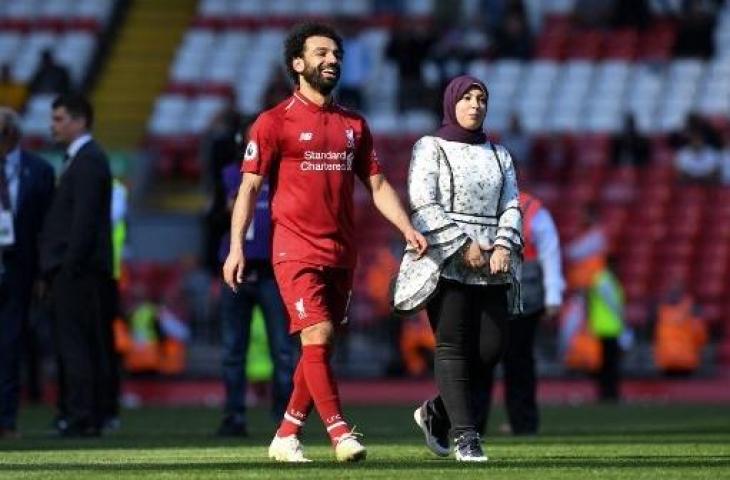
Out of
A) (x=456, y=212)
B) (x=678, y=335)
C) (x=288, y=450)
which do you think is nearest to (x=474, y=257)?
(x=456, y=212)

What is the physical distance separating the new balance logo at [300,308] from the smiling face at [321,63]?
3.34 feet

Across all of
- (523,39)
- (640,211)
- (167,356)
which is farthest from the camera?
(523,39)

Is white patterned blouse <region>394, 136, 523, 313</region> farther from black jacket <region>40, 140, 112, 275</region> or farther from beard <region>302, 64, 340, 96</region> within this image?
black jacket <region>40, 140, 112, 275</region>

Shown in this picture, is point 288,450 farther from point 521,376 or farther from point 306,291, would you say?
point 521,376

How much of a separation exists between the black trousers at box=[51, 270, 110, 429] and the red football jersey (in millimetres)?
4043

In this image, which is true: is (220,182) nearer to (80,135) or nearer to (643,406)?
(80,135)

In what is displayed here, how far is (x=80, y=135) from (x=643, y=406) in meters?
7.83

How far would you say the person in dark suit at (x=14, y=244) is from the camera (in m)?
15.0

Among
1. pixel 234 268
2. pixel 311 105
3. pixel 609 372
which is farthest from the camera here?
pixel 609 372

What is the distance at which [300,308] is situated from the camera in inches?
425

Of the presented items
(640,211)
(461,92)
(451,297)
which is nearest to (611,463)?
(451,297)

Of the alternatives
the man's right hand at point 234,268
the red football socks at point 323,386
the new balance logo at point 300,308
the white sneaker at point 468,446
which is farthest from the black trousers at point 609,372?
the man's right hand at point 234,268

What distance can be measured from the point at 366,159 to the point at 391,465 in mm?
1513

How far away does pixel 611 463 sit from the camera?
430 inches
